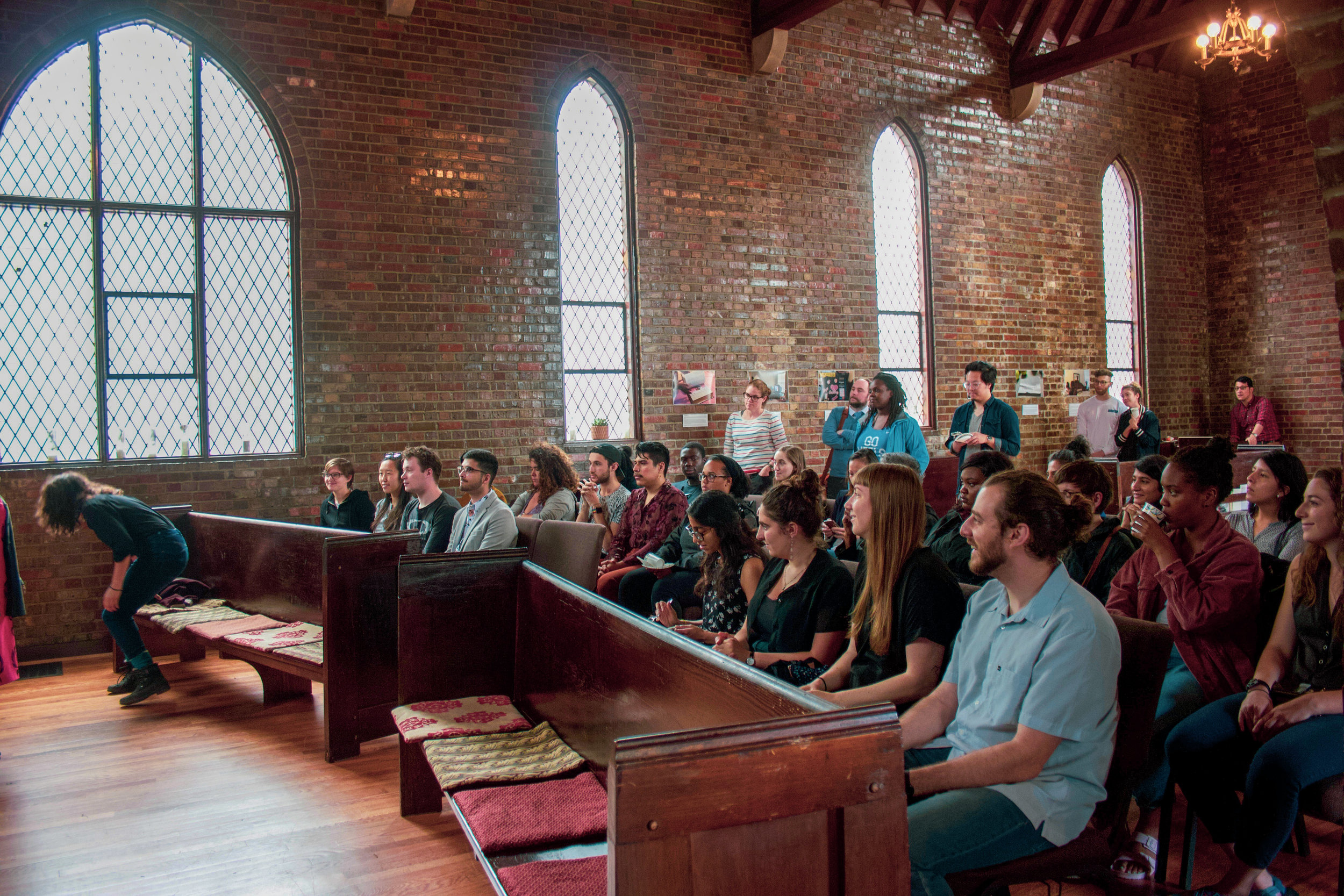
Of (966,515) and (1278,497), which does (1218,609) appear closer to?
(1278,497)

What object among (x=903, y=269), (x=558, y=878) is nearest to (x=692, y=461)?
(x=903, y=269)

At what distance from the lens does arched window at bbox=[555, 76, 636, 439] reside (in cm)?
769

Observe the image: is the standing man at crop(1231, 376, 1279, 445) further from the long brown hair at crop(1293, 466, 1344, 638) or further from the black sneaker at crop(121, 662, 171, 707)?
the black sneaker at crop(121, 662, 171, 707)

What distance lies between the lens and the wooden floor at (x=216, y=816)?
2885 mm

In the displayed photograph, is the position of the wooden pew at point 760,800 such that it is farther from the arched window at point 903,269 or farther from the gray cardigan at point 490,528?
the arched window at point 903,269

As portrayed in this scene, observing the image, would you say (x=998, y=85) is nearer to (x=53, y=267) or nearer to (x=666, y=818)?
(x=53, y=267)

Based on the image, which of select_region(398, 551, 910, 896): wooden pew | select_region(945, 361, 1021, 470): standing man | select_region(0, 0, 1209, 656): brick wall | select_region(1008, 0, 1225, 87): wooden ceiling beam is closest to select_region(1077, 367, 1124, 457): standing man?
select_region(0, 0, 1209, 656): brick wall

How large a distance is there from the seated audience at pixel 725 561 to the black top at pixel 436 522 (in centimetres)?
190

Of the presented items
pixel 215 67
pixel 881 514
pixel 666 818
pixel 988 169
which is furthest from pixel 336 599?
pixel 988 169

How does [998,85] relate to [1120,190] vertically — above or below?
above

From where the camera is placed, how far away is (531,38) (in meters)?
7.39

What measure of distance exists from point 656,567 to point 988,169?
6.54 m

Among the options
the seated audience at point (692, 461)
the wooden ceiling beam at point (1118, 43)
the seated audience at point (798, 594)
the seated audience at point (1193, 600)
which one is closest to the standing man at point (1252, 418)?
the wooden ceiling beam at point (1118, 43)

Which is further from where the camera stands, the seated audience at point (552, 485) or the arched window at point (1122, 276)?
the arched window at point (1122, 276)
